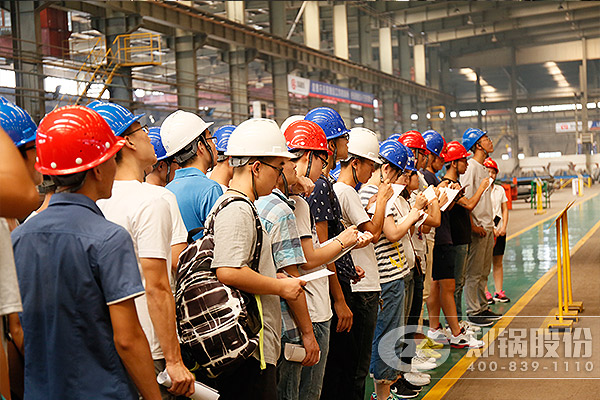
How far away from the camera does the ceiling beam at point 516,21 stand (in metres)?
38.6

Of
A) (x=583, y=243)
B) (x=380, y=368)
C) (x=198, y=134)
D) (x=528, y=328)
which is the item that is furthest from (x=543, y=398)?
(x=583, y=243)

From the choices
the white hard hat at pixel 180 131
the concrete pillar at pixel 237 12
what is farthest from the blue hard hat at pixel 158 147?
the concrete pillar at pixel 237 12

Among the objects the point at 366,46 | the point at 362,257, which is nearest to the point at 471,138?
the point at 362,257

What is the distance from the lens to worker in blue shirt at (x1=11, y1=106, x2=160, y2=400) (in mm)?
2174

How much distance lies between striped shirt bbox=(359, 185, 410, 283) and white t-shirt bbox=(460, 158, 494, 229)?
9.83 feet

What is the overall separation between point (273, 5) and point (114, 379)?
2795 cm

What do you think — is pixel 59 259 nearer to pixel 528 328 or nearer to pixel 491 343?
pixel 491 343

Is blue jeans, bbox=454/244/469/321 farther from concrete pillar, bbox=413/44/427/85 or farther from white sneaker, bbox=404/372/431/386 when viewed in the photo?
concrete pillar, bbox=413/44/427/85

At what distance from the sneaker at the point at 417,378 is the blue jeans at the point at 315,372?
7.29 feet

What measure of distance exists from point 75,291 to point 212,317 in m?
0.77

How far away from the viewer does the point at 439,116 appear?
45312 mm

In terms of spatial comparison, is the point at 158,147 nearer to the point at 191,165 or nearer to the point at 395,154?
the point at 191,165

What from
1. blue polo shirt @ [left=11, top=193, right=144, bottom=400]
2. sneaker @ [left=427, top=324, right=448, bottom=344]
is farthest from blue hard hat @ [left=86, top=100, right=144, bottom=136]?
sneaker @ [left=427, top=324, right=448, bottom=344]

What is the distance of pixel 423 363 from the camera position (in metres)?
6.39
